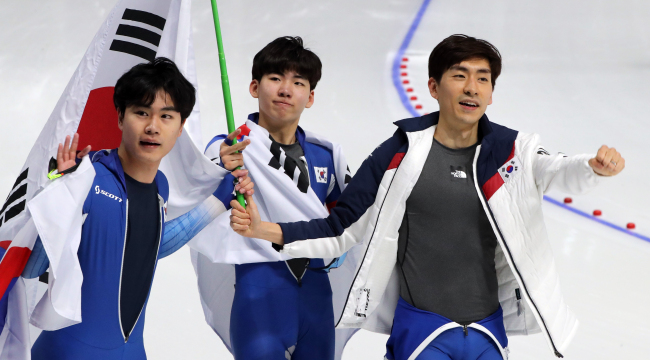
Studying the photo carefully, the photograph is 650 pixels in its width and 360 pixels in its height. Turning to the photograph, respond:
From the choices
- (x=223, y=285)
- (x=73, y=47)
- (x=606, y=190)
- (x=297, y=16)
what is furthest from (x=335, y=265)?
(x=297, y=16)

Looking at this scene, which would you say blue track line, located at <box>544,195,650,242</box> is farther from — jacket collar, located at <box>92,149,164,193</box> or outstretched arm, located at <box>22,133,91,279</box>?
outstretched arm, located at <box>22,133,91,279</box>

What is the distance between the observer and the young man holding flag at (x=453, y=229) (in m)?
2.18

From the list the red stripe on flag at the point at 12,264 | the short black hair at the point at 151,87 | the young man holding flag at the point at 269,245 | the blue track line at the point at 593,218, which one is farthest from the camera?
the blue track line at the point at 593,218

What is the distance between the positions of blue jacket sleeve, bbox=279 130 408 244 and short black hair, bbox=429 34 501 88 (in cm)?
25

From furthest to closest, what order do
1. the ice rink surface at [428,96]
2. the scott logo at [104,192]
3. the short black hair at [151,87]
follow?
1. the ice rink surface at [428,96]
2. the short black hair at [151,87]
3. the scott logo at [104,192]

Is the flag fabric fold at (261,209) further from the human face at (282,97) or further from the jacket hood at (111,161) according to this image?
the jacket hood at (111,161)

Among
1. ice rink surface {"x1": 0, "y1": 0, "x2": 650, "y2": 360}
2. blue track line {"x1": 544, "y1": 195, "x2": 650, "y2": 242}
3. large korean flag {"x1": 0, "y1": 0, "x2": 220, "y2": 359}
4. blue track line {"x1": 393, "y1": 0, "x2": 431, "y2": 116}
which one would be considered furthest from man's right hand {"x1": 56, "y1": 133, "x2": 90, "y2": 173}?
blue track line {"x1": 393, "y1": 0, "x2": 431, "y2": 116}

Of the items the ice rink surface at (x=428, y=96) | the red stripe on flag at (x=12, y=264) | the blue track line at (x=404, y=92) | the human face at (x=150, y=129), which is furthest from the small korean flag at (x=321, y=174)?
the blue track line at (x=404, y=92)

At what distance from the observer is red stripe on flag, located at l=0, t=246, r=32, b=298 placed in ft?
6.25

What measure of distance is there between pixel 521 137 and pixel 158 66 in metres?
1.12

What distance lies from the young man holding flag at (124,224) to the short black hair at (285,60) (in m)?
0.59

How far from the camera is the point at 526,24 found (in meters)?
8.36

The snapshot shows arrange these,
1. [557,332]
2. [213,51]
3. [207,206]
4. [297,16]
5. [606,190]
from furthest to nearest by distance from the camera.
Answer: [297,16] < [213,51] < [606,190] < [207,206] < [557,332]

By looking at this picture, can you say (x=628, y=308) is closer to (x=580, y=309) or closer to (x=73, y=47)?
(x=580, y=309)
